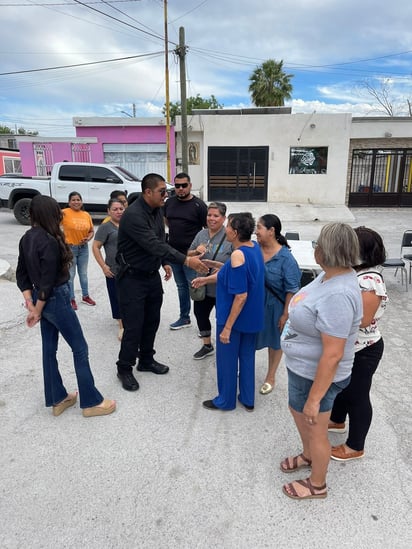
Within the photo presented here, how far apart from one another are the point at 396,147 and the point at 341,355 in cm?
1827

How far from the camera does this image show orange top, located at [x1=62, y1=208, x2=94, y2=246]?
5.30 metres

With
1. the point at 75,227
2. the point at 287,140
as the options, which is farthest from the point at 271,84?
the point at 75,227

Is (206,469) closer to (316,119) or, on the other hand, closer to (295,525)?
(295,525)

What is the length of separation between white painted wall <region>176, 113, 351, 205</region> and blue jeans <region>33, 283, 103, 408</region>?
618 inches

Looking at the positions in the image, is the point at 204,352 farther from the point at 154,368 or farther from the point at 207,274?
the point at 207,274

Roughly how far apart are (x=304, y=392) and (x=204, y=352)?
2.12 m

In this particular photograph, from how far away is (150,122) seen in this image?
18.4 meters

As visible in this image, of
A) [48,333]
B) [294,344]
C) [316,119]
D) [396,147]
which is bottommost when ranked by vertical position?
[48,333]

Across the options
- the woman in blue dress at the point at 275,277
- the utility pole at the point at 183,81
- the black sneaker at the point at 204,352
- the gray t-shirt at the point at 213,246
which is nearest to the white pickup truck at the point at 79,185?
the utility pole at the point at 183,81

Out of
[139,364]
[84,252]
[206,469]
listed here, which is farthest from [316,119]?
[206,469]

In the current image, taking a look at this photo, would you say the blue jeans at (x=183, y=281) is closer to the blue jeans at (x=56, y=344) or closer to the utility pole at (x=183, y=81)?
the blue jeans at (x=56, y=344)

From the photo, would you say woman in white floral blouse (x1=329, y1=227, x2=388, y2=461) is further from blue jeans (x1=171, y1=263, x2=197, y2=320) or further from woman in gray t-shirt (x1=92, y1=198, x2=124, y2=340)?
woman in gray t-shirt (x1=92, y1=198, x2=124, y2=340)

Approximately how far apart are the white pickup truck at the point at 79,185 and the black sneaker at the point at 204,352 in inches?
366

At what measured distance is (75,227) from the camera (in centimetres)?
531
